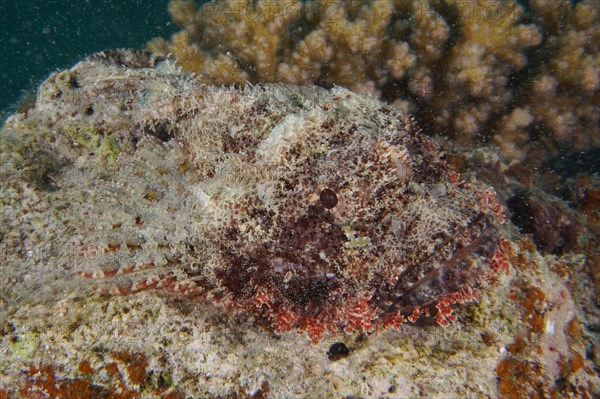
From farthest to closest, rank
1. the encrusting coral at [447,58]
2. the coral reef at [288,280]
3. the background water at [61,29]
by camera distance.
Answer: the background water at [61,29]
the encrusting coral at [447,58]
the coral reef at [288,280]

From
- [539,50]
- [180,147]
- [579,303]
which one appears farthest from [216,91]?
[539,50]

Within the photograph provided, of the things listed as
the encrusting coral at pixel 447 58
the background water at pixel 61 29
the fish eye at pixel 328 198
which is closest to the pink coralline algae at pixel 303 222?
the fish eye at pixel 328 198

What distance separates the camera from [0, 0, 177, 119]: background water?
86.0 ft

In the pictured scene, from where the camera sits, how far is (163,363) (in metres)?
2.30

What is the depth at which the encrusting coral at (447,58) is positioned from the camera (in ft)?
15.8

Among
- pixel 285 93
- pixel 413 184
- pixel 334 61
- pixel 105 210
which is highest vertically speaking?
pixel 334 61

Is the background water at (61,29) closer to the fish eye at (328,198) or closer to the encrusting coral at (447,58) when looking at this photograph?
the encrusting coral at (447,58)

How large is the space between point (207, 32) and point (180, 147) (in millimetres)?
3378

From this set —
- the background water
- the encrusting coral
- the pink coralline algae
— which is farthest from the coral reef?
the background water

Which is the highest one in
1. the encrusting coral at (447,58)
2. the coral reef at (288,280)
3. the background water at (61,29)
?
the background water at (61,29)

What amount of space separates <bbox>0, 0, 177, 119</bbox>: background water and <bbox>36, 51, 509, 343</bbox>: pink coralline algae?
26423 mm

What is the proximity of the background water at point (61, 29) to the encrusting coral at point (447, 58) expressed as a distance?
2374 centimetres

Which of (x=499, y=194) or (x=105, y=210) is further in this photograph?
(x=499, y=194)

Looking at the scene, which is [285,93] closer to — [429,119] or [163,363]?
[163,363]
